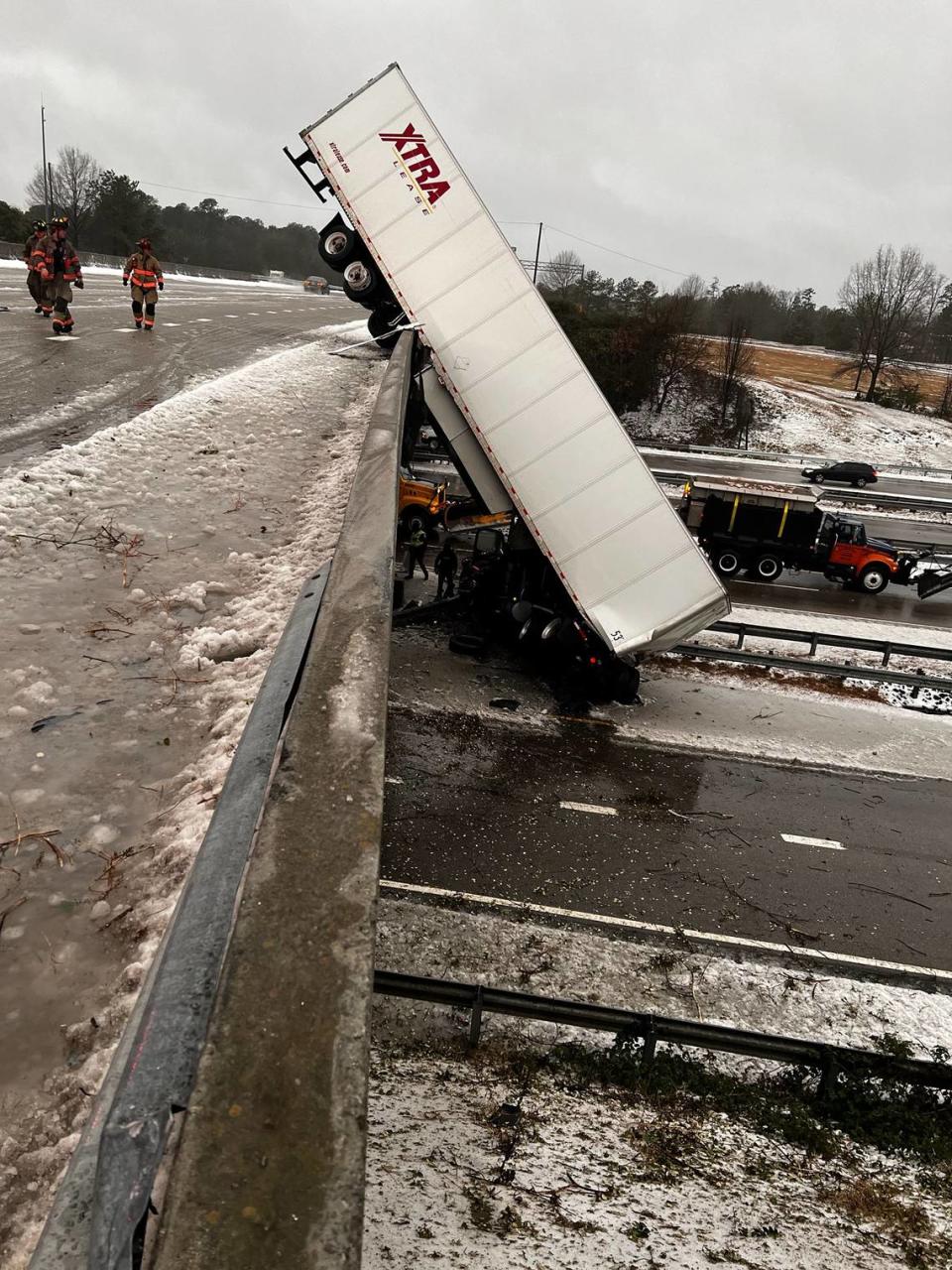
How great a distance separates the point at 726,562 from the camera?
74.8 ft

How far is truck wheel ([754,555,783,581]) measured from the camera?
22.8 metres

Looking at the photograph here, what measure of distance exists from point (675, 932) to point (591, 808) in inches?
95.2

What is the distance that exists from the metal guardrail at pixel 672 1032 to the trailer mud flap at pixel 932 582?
17.6 m

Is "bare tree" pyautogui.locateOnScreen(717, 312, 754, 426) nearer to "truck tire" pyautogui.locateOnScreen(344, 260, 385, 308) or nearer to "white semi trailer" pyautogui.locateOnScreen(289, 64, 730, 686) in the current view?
"truck tire" pyautogui.locateOnScreen(344, 260, 385, 308)

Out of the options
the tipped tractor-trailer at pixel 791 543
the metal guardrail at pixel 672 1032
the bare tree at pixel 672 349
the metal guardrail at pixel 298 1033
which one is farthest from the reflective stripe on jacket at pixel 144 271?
the bare tree at pixel 672 349

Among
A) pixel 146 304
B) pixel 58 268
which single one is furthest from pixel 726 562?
pixel 58 268

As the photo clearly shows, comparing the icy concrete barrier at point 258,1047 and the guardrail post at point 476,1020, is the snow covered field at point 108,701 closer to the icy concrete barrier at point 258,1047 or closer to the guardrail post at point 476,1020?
the icy concrete barrier at point 258,1047

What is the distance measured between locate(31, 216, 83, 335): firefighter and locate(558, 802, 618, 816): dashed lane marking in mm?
12517

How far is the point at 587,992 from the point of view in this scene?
8.26 meters

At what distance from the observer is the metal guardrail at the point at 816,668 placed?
51.2 ft

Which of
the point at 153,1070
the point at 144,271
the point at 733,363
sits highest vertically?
the point at 733,363

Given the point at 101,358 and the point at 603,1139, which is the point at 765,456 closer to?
the point at 101,358

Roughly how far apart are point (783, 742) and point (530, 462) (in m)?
6.22

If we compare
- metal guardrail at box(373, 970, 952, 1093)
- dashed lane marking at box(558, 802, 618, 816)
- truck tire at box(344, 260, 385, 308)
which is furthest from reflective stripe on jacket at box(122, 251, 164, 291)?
metal guardrail at box(373, 970, 952, 1093)
